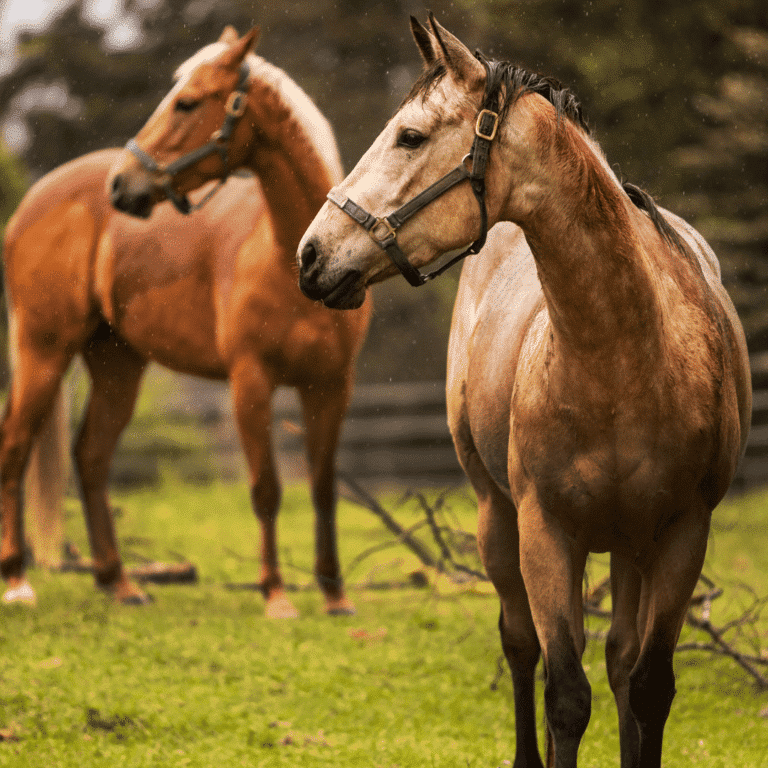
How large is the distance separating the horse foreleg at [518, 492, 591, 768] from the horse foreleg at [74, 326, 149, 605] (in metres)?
4.18

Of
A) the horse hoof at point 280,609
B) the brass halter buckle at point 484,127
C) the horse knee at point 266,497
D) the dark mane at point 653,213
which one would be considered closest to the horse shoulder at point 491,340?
the dark mane at point 653,213

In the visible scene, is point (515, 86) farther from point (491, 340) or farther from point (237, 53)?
point (237, 53)

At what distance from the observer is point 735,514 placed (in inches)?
353

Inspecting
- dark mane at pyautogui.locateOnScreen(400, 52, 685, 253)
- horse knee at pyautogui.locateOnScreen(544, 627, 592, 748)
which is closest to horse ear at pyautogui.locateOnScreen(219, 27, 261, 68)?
dark mane at pyautogui.locateOnScreen(400, 52, 685, 253)

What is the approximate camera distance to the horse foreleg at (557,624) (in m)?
2.59

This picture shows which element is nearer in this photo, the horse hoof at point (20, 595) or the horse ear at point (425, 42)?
the horse ear at point (425, 42)

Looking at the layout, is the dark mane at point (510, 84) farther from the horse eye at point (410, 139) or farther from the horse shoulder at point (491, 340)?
the horse shoulder at point (491, 340)

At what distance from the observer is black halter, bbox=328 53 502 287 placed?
2.29m

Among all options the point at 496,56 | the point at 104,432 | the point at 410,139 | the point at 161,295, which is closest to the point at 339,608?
the point at 104,432

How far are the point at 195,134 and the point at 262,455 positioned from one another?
1.80m

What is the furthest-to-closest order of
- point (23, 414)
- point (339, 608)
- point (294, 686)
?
point (23, 414) → point (339, 608) → point (294, 686)

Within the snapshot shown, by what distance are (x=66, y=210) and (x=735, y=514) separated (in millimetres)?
6189

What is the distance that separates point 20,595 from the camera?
5.86 m

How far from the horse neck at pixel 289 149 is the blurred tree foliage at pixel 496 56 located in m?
5.95
